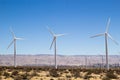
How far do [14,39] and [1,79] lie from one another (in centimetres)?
5636

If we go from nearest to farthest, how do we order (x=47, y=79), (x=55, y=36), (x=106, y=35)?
(x=47, y=79) < (x=106, y=35) < (x=55, y=36)

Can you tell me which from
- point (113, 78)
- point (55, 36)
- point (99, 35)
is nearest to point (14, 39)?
point (55, 36)

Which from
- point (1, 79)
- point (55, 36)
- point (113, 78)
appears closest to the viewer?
point (1, 79)

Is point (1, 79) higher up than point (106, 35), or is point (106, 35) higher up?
point (106, 35)

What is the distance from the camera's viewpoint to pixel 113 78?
1497 inches

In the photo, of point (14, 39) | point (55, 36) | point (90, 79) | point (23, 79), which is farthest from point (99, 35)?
point (23, 79)

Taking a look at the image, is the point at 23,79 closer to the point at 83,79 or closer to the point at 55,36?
the point at 83,79

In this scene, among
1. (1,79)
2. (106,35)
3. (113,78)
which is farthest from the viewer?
(106,35)

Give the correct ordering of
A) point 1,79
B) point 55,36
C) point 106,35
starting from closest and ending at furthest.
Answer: point 1,79 → point 106,35 → point 55,36

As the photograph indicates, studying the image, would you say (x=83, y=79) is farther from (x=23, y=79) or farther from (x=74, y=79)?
(x=23, y=79)

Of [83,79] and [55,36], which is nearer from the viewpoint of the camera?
[83,79]

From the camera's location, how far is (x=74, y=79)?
3453cm

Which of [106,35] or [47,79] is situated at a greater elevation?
[106,35]

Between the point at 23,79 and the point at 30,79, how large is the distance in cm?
114
